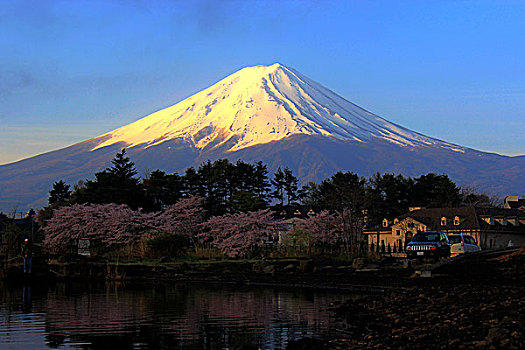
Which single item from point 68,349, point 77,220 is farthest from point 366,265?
point 77,220

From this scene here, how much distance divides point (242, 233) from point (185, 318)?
3206 cm

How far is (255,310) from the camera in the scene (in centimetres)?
2169

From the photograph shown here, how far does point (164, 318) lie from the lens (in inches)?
782

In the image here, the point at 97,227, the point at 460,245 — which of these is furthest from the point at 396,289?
the point at 97,227

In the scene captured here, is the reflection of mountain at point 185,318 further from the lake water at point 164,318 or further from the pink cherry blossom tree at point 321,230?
the pink cherry blossom tree at point 321,230

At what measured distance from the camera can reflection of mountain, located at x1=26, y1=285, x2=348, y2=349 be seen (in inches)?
634

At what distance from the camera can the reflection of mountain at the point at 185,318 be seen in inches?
634

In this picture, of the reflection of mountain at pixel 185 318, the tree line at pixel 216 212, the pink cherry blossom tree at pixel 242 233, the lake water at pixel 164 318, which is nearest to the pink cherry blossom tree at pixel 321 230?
the tree line at pixel 216 212

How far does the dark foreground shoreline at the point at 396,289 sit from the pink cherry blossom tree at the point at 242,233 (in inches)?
232

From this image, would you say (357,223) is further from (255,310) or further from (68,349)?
(68,349)

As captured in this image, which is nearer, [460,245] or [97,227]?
[460,245]

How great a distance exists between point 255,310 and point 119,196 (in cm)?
4933

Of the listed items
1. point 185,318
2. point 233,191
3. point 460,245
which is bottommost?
point 185,318

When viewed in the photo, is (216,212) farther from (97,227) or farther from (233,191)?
(97,227)
